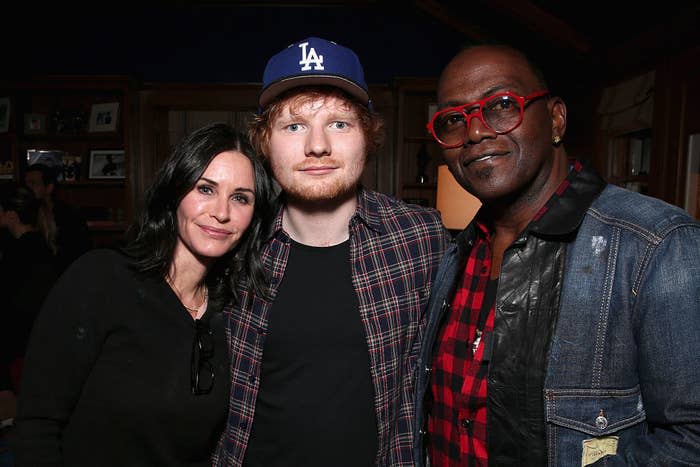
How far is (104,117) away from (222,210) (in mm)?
4703

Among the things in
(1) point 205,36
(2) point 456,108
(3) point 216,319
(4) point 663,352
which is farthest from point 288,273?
(1) point 205,36

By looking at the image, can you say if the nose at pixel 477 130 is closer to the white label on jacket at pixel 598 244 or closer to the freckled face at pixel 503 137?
the freckled face at pixel 503 137

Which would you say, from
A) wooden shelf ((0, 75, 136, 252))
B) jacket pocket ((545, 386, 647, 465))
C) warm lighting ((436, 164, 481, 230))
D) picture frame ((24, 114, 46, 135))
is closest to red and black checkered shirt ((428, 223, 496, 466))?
jacket pocket ((545, 386, 647, 465))

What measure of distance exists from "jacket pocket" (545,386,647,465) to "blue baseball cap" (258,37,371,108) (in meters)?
1.19

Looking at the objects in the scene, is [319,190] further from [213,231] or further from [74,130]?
[74,130]

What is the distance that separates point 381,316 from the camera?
158cm

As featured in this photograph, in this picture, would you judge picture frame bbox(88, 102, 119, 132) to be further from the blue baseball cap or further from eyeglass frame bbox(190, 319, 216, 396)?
eyeglass frame bbox(190, 319, 216, 396)

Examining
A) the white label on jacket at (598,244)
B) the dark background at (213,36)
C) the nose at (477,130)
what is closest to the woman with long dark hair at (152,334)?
the nose at (477,130)

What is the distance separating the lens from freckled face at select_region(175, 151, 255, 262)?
149 cm

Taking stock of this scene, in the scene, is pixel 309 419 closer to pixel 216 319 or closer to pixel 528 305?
pixel 216 319

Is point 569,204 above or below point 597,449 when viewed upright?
above

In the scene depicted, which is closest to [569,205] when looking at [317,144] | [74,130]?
[317,144]

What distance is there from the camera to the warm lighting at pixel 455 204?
2.93 m

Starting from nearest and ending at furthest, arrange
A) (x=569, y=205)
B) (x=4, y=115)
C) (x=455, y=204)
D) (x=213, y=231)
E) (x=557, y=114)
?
(x=569, y=205) < (x=557, y=114) < (x=213, y=231) < (x=455, y=204) < (x=4, y=115)
